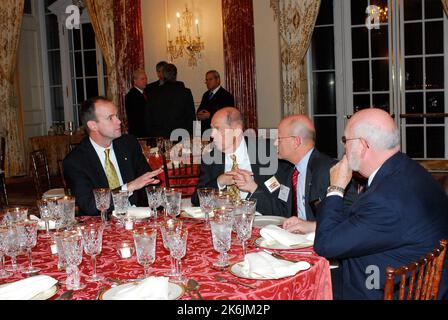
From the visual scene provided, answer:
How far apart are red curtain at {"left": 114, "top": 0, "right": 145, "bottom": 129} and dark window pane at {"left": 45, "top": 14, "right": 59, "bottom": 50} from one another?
167 centimetres

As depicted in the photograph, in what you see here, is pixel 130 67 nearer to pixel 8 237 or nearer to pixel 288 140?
pixel 288 140

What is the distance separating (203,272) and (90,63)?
28.5 feet

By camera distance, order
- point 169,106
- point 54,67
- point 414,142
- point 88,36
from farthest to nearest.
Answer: point 54,67, point 88,36, point 414,142, point 169,106

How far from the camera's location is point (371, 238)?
217cm

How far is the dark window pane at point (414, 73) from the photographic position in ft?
25.5

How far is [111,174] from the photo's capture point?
12.9 feet

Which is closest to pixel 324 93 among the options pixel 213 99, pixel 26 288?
pixel 213 99

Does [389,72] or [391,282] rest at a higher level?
[389,72]

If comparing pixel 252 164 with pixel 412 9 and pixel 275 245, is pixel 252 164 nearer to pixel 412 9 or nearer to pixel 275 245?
pixel 275 245

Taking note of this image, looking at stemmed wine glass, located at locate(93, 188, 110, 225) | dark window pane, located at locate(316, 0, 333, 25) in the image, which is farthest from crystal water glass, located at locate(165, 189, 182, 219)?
dark window pane, located at locate(316, 0, 333, 25)

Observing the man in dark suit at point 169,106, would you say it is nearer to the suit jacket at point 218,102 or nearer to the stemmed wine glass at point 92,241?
the suit jacket at point 218,102

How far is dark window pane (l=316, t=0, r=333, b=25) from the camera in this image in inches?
323
